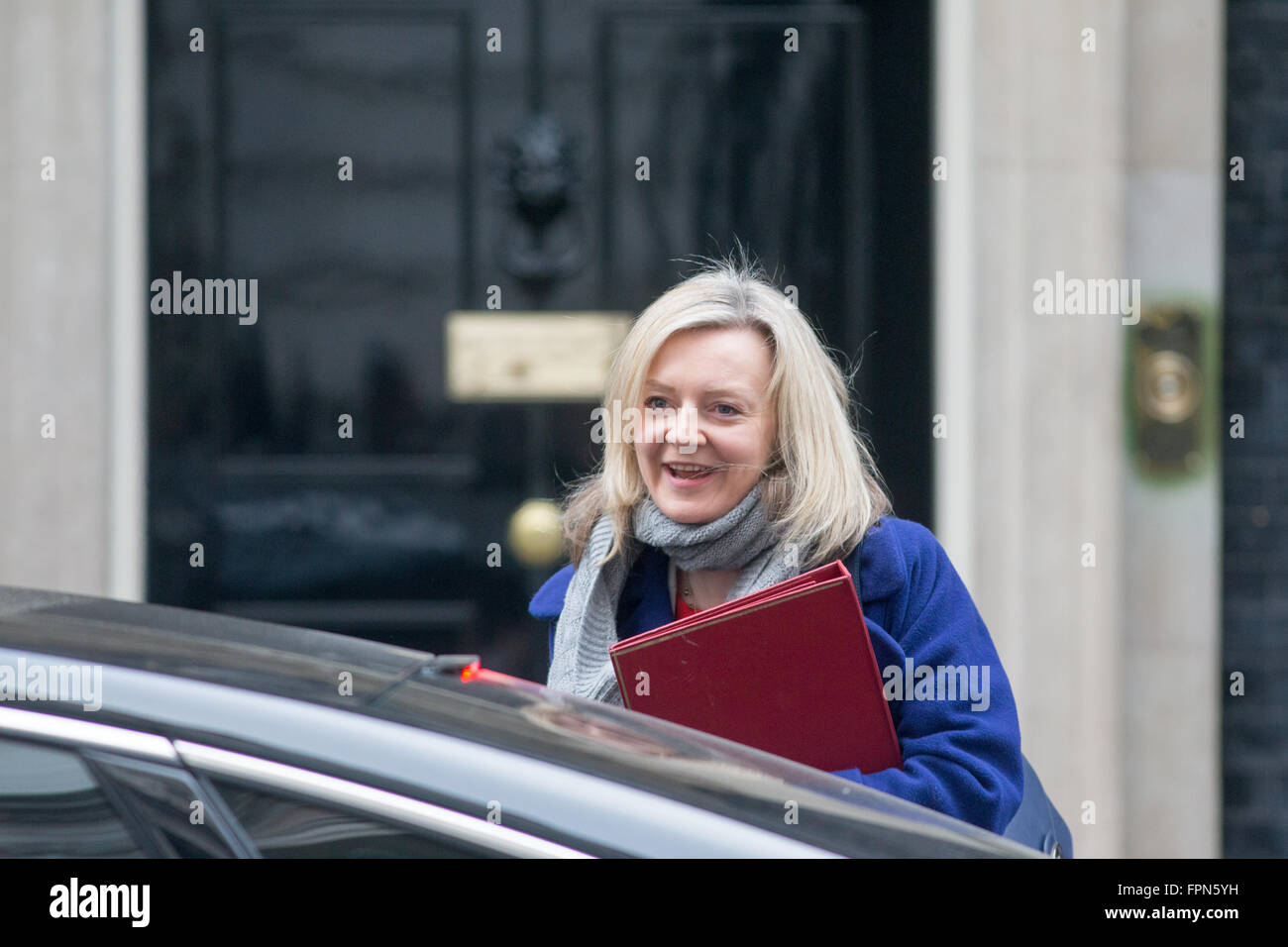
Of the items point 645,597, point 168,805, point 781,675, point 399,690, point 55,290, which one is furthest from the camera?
point 55,290

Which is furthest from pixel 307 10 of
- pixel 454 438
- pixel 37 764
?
pixel 37 764

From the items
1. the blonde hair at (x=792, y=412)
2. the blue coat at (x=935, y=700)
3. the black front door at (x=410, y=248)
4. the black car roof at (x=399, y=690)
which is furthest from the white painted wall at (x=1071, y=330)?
the black car roof at (x=399, y=690)

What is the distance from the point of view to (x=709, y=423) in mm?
2039

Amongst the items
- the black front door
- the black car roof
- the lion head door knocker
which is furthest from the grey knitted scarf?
the lion head door knocker

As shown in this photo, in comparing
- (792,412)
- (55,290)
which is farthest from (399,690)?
(55,290)

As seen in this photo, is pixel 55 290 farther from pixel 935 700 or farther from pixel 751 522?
pixel 935 700

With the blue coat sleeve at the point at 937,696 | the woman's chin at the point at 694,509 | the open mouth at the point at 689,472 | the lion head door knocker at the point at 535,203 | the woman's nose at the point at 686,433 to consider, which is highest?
the lion head door knocker at the point at 535,203

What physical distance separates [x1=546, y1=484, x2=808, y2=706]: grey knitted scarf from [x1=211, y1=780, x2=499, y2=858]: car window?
834 millimetres

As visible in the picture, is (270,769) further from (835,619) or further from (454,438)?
(454,438)

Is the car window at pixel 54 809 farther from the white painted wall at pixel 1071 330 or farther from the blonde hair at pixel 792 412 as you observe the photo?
the white painted wall at pixel 1071 330

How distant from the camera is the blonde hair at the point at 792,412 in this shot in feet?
6.50

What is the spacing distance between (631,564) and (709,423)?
29 cm

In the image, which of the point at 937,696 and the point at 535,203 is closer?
the point at 937,696
